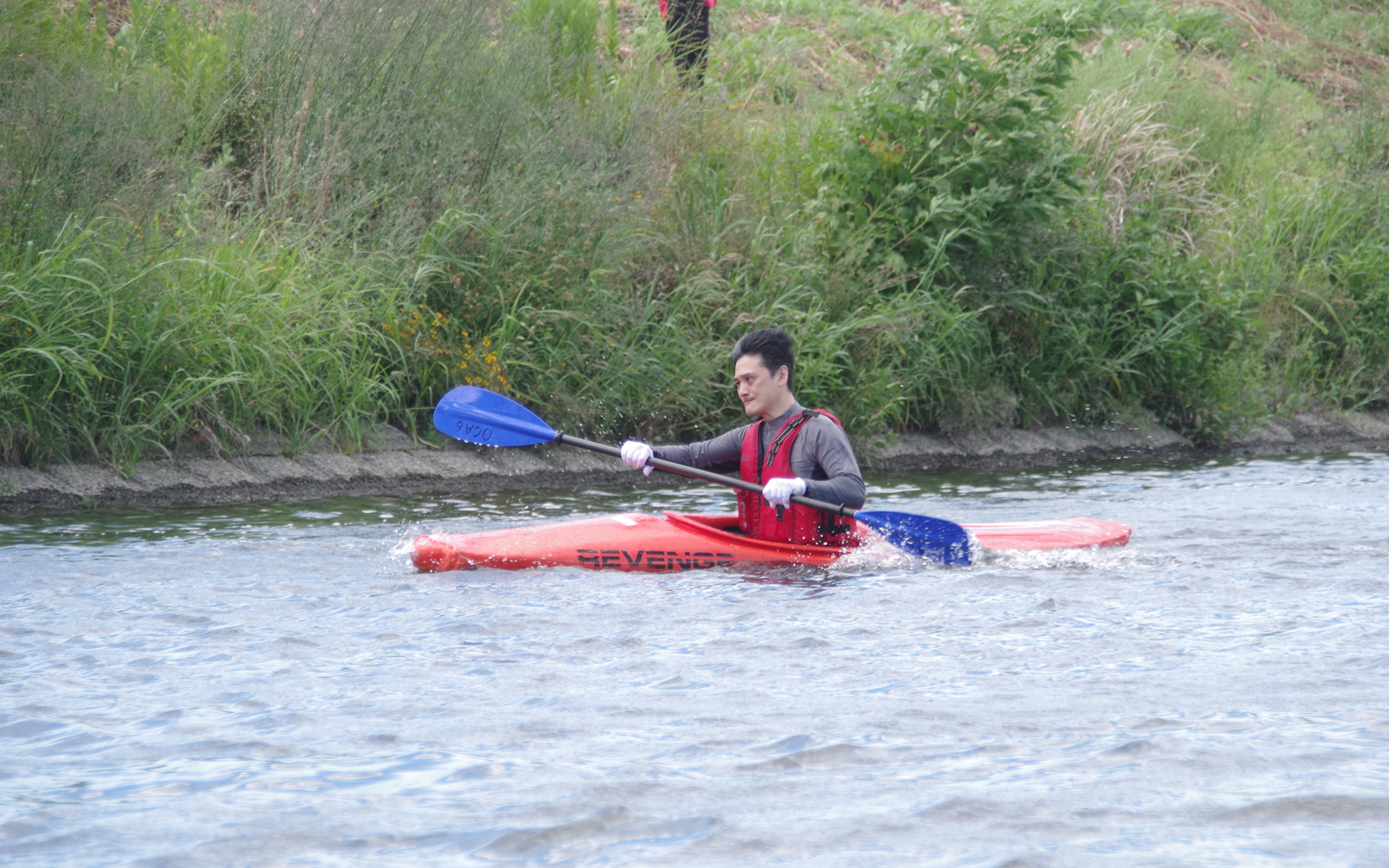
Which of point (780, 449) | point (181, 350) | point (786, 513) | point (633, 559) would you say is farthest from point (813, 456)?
point (181, 350)

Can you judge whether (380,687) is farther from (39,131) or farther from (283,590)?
(39,131)

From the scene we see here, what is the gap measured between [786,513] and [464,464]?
2.87m

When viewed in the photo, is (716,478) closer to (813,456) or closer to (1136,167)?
(813,456)

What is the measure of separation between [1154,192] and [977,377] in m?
2.98

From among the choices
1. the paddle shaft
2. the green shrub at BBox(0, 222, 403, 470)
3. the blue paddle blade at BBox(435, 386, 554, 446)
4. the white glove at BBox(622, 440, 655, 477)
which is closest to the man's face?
the paddle shaft

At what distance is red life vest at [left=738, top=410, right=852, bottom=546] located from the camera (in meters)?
5.99

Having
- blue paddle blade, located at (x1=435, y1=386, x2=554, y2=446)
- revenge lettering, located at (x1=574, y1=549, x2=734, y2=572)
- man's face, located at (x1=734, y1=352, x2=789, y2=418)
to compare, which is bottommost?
revenge lettering, located at (x1=574, y1=549, x2=734, y2=572)

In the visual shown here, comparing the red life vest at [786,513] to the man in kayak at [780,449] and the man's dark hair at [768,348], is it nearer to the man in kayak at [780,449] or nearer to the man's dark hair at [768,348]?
the man in kayak at [780,449]

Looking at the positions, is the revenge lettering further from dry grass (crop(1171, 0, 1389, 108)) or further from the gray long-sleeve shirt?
dry grass (crop(1171, 0, 1389, 108))

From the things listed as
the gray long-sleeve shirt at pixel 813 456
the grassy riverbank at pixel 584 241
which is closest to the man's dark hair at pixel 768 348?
the gray long-sleeve shirt at pixel 813 456

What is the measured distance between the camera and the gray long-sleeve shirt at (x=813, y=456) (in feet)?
19.0

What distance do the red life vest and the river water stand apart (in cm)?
22

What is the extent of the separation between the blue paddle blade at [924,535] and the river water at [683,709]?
130 millimetres

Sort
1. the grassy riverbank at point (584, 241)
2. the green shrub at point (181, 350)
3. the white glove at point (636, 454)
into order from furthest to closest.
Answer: the grassy riverbank at point (584, 241) < the green shrub at point (181, 350) < the white glove at point (636, 454)
